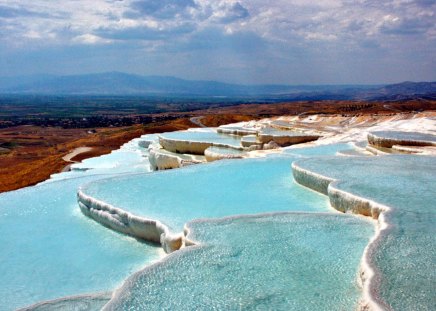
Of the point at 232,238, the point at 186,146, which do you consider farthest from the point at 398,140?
the point at 232,238

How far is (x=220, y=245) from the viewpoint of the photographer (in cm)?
537

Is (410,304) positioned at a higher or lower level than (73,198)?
higher

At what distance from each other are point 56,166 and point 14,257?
17.0 m

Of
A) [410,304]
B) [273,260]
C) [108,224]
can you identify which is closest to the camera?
[410,304]

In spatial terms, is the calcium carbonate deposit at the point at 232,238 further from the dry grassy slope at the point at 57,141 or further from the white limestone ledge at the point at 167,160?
the dry grassy slope at the point at 57,141

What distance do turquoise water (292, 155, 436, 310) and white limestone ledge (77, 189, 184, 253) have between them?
101 inches

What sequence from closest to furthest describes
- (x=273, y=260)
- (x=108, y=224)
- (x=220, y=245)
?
(x=273, y=260), (x=220, y=245), (x=108, y=224)

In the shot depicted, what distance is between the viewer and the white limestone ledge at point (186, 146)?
53.5 ft

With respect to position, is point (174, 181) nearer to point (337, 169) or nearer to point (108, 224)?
point (108, 224)

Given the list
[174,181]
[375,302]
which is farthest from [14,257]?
[375,302]

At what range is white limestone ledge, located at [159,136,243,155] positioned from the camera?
16.3m

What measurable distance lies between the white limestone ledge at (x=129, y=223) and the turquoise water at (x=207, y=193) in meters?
0.16

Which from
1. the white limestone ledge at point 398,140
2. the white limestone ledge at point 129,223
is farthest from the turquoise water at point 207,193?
the white limestone ledge at point 398,140

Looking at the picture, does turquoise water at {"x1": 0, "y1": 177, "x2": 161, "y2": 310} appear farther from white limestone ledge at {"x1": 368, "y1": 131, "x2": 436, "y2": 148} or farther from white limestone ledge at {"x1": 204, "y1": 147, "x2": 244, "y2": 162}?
white limestone ledge at {"x1": 368, "y1": 131, "x2": 436, "y2": 148}
